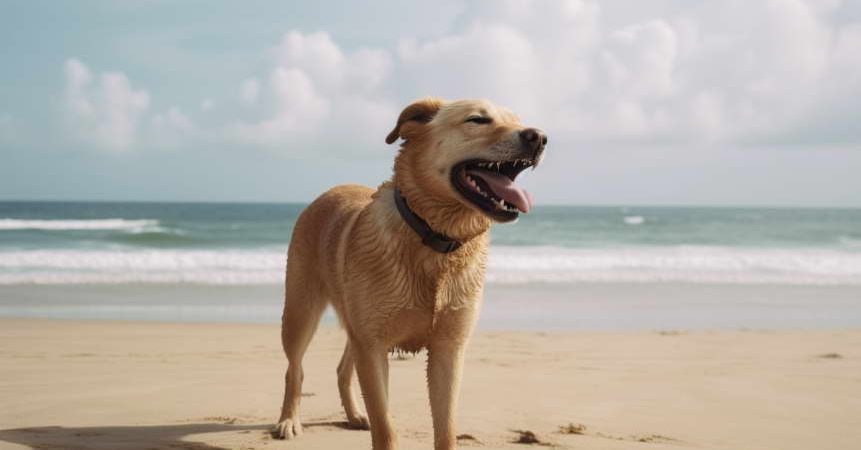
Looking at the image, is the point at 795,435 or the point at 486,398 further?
the point at 486,398

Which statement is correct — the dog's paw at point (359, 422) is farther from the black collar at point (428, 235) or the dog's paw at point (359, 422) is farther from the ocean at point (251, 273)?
the ocean at point (251, 273)

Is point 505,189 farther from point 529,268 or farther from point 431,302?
point 529,268

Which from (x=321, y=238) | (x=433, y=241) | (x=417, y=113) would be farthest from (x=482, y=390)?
(x=417, y=113)

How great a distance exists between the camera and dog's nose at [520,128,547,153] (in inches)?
124

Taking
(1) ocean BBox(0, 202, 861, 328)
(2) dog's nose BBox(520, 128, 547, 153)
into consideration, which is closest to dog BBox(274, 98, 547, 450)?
(2) dog's nose BBox(520, 128, 547, 153)

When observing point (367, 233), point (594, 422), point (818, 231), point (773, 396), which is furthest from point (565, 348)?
point (818, 231)

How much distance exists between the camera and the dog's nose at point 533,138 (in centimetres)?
314

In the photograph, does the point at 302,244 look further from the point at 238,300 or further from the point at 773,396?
the point at 238,300

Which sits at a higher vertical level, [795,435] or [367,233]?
[367,233]

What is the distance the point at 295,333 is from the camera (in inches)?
188

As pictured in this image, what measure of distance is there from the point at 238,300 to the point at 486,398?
7.51 m

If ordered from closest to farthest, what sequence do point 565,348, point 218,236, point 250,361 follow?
point 250,361, point 565,348, point 218,236

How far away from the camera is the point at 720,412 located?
563cm

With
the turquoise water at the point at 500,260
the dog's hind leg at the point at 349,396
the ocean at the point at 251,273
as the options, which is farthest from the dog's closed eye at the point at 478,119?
the turquoise water at the point at 500,260
